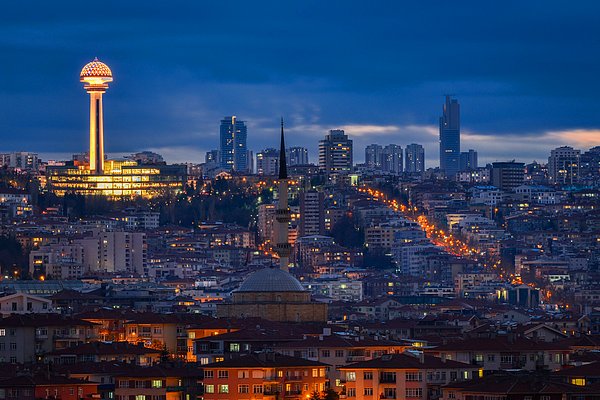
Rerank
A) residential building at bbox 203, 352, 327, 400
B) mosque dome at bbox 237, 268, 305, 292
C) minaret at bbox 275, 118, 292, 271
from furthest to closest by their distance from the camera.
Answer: minaret at bbox 275, 118, 292, 271, mosque dome at bbox 237, 268, 305, 292, residential building at bbox 203, 352, 327, 400

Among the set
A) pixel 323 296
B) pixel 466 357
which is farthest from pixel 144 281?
pixel 466 357

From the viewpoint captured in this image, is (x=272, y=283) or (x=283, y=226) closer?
(x=272, y=283)

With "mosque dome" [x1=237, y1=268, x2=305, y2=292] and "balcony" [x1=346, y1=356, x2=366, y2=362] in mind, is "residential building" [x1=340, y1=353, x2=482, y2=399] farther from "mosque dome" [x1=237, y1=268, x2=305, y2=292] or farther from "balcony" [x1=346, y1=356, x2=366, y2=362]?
"mosque dome" [x1=237, y1=268, x2=305, y2=292]

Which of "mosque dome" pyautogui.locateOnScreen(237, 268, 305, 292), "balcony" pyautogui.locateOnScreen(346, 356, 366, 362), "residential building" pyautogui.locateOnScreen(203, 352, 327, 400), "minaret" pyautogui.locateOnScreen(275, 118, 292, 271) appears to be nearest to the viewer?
"residential building" pyautogui.locateOnScreen(203, 352, 327, 400)

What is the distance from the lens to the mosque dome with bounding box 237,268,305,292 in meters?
102

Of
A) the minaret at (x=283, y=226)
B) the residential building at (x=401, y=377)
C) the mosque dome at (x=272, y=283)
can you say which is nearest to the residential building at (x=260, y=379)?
the residential building at (x=401, y=377)

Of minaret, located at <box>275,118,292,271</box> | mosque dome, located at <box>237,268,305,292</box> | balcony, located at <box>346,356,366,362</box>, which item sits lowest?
balcony, located at <box>346,356,366,362</box>

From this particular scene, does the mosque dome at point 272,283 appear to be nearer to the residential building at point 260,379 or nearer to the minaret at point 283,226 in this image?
the minaret at point 283,226

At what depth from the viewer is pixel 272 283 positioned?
335 ft

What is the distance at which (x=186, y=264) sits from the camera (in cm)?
18688

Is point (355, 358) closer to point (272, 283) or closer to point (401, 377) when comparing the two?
point (401, 377)

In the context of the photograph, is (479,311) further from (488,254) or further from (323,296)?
(488,254)

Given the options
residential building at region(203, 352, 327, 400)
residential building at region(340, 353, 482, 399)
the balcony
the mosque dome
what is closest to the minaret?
the mosque dome

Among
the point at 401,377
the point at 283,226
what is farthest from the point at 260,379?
the point at 283,226
